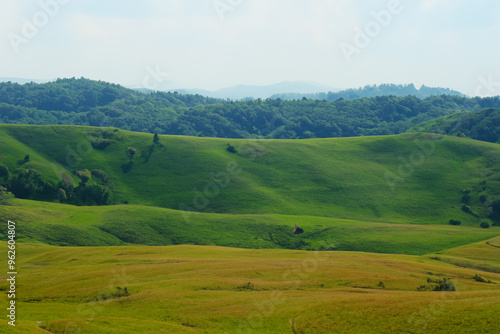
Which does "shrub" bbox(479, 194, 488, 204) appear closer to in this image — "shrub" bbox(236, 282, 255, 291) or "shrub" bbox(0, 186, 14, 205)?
"shrub" bbox(236, 282, 255, 291)

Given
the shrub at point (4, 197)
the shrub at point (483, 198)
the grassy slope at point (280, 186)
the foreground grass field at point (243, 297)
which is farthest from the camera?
the shrub at point (483, 198)

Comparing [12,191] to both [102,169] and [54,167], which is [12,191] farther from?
[102,169]

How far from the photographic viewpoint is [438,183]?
18925cm

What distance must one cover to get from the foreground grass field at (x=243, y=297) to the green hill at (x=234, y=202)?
43.5 m

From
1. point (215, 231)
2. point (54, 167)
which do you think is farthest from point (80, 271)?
point (54, 167)

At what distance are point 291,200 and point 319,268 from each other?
10398 centimetres

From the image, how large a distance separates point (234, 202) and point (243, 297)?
374 ft

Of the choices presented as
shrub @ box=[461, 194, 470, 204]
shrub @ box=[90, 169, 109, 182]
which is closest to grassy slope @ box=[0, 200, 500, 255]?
shrub @ box=[461, 194, 470, 204]

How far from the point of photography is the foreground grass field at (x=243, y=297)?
4334 cm

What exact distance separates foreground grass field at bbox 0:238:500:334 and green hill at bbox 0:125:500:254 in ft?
143

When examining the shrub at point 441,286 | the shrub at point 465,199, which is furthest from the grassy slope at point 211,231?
the shrub at point 441,286

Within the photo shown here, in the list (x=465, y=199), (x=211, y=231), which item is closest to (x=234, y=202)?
(x=211, y=231)

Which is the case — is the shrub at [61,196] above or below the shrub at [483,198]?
below

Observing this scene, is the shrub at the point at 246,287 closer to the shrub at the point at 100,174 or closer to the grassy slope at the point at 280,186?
the grassy slope at the point at 280,186
